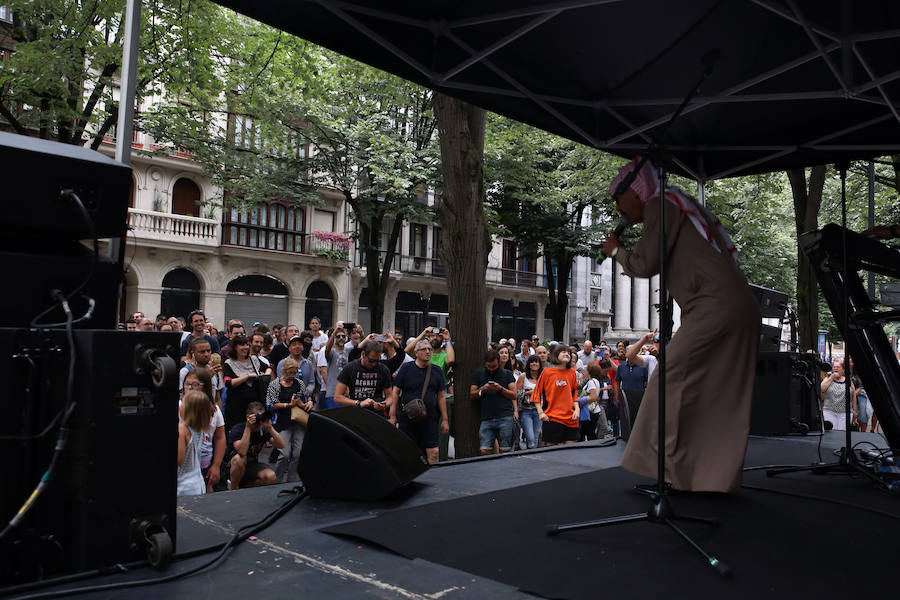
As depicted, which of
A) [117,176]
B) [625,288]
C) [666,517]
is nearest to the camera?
[117,176]

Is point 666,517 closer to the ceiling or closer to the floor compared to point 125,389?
A: closer to the floor

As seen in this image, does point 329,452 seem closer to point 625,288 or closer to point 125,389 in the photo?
point 125,389

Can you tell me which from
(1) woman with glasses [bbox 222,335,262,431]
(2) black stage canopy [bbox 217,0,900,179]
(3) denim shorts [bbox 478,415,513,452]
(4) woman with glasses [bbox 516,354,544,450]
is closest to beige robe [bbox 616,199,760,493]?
(2) black stage canopy [bbox 217,0,900,179]

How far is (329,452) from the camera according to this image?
4.06 metres

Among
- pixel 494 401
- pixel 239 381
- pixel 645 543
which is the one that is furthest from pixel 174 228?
pixel 645 543

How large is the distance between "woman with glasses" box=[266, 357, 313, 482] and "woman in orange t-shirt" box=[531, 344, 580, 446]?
3.50 metres

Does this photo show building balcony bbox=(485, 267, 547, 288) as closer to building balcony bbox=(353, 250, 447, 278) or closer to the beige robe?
building balcony bbox=(353, 250, 447, 278)

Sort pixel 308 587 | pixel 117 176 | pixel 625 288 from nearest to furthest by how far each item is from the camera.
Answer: pixel 308 587 → pixel 117 176 → pixel 625 288

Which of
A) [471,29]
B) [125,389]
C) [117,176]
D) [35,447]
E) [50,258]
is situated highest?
[471,29]

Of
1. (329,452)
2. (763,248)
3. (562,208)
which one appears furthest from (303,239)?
(329,452)

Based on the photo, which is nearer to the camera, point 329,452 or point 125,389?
point 125,389

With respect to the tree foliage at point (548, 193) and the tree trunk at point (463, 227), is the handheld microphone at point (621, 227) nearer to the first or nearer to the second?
the tree trunk at point (463, 227)

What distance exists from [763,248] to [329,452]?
27716 millimetres

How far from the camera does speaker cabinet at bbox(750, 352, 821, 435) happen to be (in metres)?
7.70
